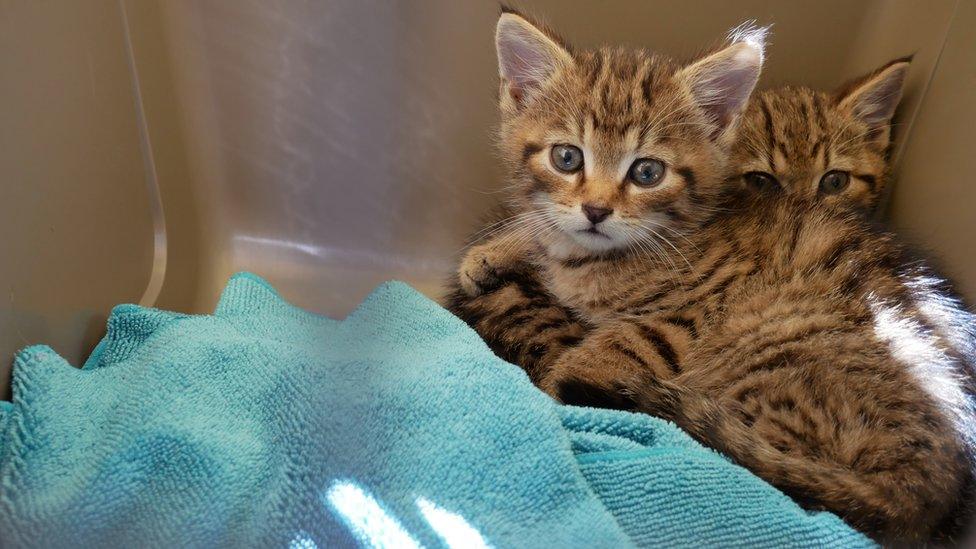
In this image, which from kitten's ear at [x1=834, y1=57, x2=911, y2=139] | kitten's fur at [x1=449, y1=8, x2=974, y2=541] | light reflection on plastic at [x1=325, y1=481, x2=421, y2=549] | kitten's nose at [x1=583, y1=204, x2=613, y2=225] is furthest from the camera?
kitten's ear at [x1=834, y1=57, x2=911, y2=139]

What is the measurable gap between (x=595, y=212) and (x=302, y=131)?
0.90 metres

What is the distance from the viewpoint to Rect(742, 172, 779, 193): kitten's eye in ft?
5.45

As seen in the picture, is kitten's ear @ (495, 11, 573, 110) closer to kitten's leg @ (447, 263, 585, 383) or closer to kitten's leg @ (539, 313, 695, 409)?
kitten's leg @ (447, 263, 585, 383)

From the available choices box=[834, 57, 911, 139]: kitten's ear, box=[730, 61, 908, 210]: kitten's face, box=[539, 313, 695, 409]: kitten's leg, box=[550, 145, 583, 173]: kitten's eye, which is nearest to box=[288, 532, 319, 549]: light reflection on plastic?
box=[539, 313, 695, 409]: kitten's leg

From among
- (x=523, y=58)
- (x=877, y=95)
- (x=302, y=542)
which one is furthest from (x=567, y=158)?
(x=302, y=542)

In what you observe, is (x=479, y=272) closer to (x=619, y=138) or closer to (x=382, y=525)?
(x=619, y=138)

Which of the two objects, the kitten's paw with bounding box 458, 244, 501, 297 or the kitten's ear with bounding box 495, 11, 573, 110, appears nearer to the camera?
the kitten's ear with bounding box 495, 11, 573, 110

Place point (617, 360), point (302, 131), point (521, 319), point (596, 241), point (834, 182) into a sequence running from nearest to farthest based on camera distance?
point (617, 360), point (596, 241), point (521, 319), point (834, 182), point (302, 131)

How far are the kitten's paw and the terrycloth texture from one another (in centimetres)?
39

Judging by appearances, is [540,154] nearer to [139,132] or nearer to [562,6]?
[562,6]

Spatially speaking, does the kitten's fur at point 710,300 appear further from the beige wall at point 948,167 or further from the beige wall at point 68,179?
the beige wall at point 68,179

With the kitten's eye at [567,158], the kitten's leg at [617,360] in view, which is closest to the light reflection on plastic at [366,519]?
the kitten's leg at [617,360]

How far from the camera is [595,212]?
138 centimetres

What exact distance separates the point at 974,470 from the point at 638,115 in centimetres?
84
